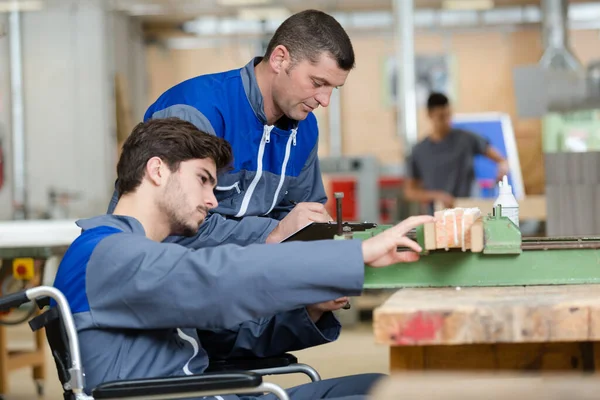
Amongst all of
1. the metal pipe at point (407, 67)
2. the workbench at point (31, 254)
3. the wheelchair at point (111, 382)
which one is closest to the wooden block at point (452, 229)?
the wheelchair at point (111, 382)

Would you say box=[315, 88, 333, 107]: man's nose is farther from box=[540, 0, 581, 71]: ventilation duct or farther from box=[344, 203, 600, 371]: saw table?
box=[540, 0, 581, 71]: ventilation duct

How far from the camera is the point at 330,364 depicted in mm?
4551

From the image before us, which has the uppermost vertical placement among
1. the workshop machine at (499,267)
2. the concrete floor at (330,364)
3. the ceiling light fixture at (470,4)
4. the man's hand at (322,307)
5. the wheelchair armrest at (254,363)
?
the ceiling light fixture at (470,4)

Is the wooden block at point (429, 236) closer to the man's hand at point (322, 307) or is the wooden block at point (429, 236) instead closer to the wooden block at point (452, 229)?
the wooden block at point (452, 229)

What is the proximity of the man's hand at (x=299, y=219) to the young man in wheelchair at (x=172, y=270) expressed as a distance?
0.95ft

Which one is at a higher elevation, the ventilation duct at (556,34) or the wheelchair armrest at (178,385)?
the ventilation duct at (556,34)

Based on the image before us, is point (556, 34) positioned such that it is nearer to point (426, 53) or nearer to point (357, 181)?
point (426, 53)

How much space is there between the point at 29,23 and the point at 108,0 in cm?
80

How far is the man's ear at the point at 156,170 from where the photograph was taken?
61.7 inches

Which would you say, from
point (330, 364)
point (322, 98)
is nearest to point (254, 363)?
point (322, 98)

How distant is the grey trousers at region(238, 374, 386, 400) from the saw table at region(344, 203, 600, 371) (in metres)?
0.26

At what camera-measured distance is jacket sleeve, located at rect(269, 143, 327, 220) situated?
2.28m

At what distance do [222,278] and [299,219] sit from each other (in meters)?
0.57

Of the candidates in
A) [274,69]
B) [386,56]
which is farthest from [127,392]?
[386,56]
